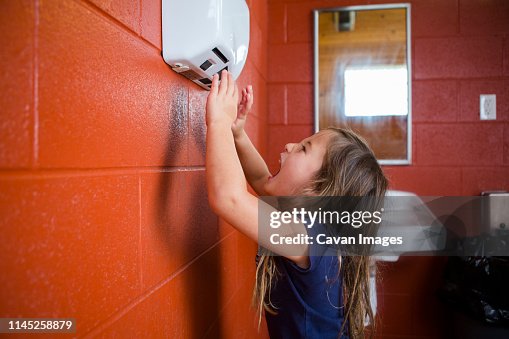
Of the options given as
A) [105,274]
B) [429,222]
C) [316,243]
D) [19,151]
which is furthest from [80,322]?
[429,222]

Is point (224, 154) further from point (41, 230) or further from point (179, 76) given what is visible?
point (41, 230)

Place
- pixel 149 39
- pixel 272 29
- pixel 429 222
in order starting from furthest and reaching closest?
pixel 272 29 < pixel 429 222 < pixel 149 39

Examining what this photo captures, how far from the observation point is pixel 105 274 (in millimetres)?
568

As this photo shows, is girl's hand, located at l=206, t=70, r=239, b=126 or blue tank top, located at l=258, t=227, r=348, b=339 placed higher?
girl's hand, located at l=206, t=70, r=239, b=126

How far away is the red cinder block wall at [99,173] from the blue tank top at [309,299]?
204 millimetres

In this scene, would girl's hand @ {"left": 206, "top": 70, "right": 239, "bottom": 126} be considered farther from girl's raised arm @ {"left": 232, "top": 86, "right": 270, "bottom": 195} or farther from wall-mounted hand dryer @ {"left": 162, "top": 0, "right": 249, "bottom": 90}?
girl's raised arm @ {"left": 232, "top": 86, "right": 270, "bottom": 195}

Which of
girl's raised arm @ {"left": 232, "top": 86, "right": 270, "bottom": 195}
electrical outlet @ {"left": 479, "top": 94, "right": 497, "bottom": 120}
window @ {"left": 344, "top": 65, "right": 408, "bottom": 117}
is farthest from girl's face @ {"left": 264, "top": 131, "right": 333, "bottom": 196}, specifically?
electrical outlet @ {"left": 479, "top": 94, "right": 497, "bottom": 120}

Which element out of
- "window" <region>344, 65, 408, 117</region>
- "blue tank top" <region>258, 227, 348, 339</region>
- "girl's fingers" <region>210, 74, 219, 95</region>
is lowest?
"blue tank top" <region>258, 227, 348, 339</region>

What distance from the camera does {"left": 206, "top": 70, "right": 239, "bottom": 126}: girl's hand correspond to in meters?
0.77

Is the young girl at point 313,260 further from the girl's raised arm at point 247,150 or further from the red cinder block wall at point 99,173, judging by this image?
the red cinder block wall at point 99,173

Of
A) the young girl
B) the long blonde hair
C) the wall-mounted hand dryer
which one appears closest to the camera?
the wall-mounted hand dryer

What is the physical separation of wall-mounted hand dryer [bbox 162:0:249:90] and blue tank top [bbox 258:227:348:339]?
16.6 inches

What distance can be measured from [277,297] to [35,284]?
648 millimetres

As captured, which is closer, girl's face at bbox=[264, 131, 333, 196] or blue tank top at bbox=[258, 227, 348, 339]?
blue tank top at bbox=[258, 227, 348, 339]
